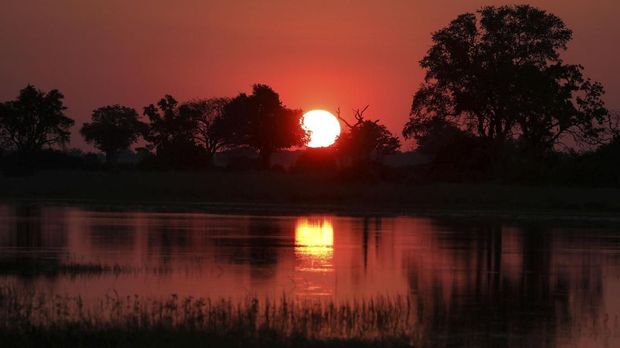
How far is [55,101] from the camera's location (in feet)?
356

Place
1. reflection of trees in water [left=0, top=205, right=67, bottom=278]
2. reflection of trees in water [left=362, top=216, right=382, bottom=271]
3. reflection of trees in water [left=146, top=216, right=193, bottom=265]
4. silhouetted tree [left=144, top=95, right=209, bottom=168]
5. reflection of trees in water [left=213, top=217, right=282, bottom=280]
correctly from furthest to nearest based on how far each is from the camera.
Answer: silhouetted tree [left=144, top=95, right=209, bottom=168]
reflection of trees in water [left=362, top=216, right=382, bottom=271]
reflection of trees in water [left=146, top=216, right=193, bottom=265]
reflection of trees in water [left=213, top=217, right=282, bottom=280]
reflection of trees in water [left=0, top=205, right=67, bottom=278]

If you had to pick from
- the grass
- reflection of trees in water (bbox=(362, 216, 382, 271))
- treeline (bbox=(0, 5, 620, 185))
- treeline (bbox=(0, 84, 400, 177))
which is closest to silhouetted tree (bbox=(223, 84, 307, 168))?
treeline (bbox=(0, 84, 400, 177))

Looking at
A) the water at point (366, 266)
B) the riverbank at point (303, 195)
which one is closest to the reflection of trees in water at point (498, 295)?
the water at point (366, 266)

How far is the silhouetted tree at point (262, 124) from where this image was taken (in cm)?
12500

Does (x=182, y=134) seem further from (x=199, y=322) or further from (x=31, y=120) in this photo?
(x=199, y=322)

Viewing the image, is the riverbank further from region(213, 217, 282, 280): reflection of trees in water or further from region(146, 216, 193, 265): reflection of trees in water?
region(213, 217, 282, 280): reflection of trees in water

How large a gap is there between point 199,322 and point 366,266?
36.5 feet

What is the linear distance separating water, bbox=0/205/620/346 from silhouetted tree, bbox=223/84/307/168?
80.6 m

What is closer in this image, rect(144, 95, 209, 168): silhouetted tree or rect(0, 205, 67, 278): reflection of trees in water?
rect(0, 205, 67, 278): reflection of trees in water

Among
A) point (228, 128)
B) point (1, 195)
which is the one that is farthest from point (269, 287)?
point (228, 128)

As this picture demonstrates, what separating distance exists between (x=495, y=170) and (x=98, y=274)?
53855 millimetres

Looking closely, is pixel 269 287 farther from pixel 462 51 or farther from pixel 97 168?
pixel 97 168

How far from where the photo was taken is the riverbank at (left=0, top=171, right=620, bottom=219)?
193ft

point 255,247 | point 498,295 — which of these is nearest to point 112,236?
point 255,247
